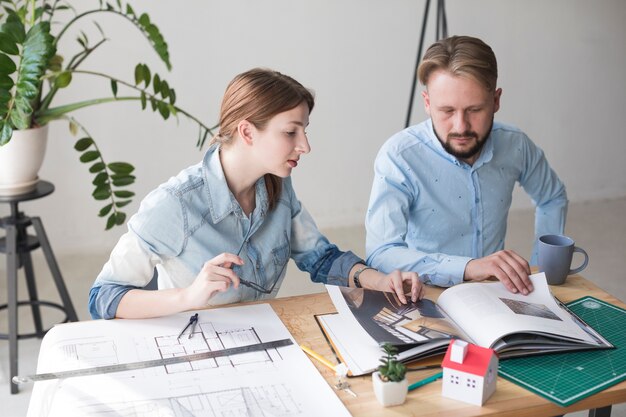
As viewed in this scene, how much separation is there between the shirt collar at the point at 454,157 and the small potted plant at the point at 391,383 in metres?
0.92

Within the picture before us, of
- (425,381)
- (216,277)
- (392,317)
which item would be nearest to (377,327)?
(392,317)

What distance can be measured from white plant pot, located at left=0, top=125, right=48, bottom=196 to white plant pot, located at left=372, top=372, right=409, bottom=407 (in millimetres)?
1759

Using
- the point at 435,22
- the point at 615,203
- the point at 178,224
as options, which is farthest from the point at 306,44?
the point at 178,224

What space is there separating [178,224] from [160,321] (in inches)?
8.7

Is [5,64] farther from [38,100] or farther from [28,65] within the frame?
[38,100]

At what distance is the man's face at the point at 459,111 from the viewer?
77.6 inches

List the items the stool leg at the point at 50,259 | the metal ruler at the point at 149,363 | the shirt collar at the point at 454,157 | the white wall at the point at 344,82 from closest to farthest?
the metal ruler at the point at 149,363 → the shirt collar at the point at 454,157 → the stool leg at the point at 50,259 → the white wall at the point at 344,82

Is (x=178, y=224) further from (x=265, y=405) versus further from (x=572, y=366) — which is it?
(x=572, y=366)

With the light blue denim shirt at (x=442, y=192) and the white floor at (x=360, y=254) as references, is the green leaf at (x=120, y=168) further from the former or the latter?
the light blue denim shirt at (x=442, y=192)

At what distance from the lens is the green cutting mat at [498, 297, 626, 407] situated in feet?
4.34

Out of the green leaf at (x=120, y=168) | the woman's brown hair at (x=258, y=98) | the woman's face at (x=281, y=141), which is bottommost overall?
the green leaf at (x=120, y=168)

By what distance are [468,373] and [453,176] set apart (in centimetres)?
91

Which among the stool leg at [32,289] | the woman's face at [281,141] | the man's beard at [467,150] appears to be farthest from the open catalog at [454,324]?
the stool leg at [32,289]

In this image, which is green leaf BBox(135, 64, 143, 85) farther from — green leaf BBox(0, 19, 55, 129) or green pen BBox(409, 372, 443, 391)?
green pen BBox(409, 372, 443, 391)
